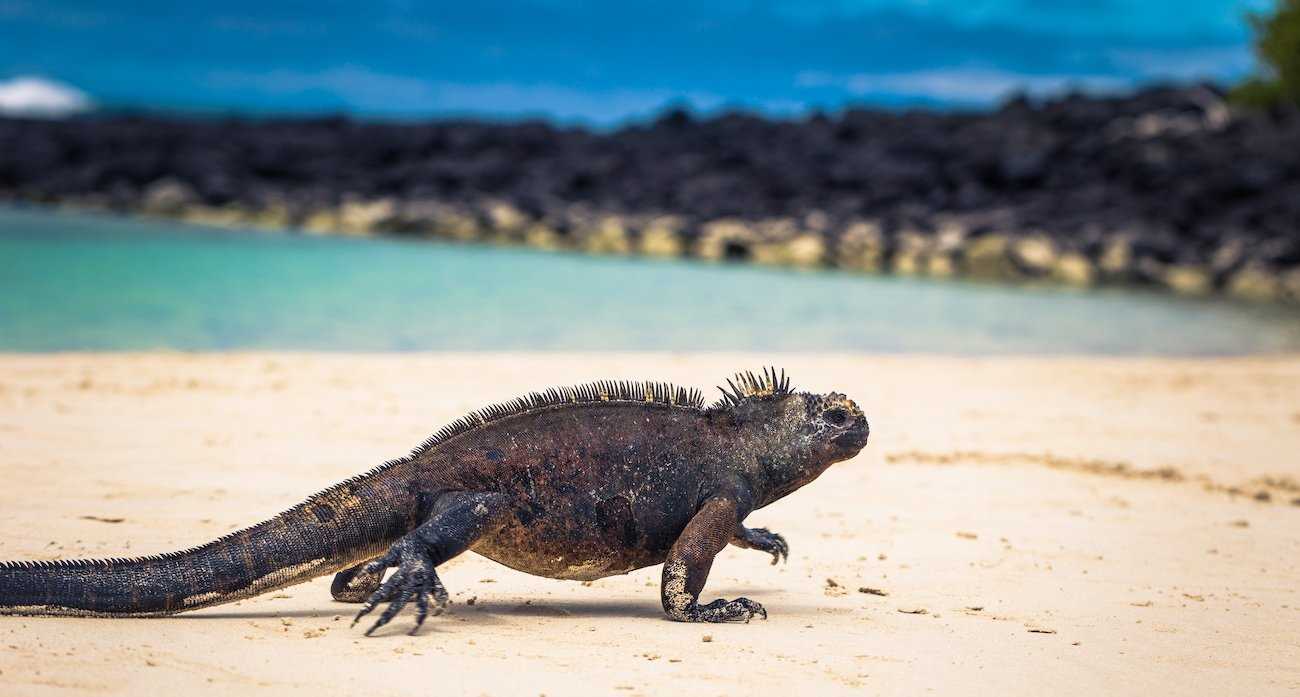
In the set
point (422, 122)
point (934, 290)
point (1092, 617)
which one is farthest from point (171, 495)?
point (422, 122)

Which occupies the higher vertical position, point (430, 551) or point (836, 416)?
point (836, 416)

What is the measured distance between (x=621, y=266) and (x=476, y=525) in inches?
1362

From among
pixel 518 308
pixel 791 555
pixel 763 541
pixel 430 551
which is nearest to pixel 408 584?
pixel 430 551

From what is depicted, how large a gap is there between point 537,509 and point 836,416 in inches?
52.5

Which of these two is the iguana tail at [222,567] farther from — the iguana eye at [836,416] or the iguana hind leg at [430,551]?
the iguana eye at [836,416]

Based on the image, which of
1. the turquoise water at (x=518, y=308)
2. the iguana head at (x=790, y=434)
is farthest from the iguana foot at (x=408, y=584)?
the turquoise water at (x=518, y=308)

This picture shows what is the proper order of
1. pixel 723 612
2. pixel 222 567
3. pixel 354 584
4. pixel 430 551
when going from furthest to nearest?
pixel 723 612, pixel 354 584, pixel 430 551, pixel 222 567

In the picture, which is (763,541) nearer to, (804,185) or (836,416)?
(836,416)

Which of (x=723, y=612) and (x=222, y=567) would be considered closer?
(x=222, y=567)

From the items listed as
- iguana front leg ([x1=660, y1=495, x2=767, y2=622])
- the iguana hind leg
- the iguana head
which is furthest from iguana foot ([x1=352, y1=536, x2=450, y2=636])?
the iguana head

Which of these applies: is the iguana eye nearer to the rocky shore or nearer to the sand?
the sand

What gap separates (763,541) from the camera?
6.21 m

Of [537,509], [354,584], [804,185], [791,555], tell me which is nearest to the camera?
[354,584]

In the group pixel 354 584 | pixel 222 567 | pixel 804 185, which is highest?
pixel 804 185
